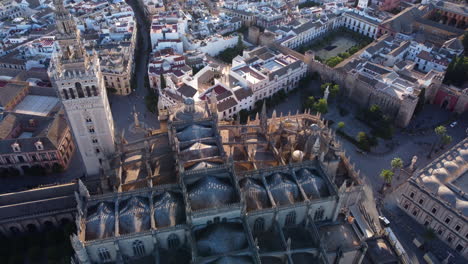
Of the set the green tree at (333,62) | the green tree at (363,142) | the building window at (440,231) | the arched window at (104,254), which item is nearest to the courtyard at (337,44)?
the green tree at (333,62)

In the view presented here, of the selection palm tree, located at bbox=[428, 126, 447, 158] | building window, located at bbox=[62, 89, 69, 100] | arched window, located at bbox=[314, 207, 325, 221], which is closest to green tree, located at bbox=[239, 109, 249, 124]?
arched window, located at bbox=[314, 207, 325, 221]

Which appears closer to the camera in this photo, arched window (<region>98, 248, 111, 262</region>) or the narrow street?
arched window (<region>98, 248, 111, 262</region>)

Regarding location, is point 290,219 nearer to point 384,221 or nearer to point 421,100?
point 384,221

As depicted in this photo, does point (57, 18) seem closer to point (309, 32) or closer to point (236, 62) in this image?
point (236, 62)

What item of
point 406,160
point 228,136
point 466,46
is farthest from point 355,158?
point 466,46

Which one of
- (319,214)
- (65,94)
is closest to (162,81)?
(65,94)

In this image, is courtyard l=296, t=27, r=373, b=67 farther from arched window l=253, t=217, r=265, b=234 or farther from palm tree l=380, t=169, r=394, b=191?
arched window l=253, t=217, r=265, b=234
